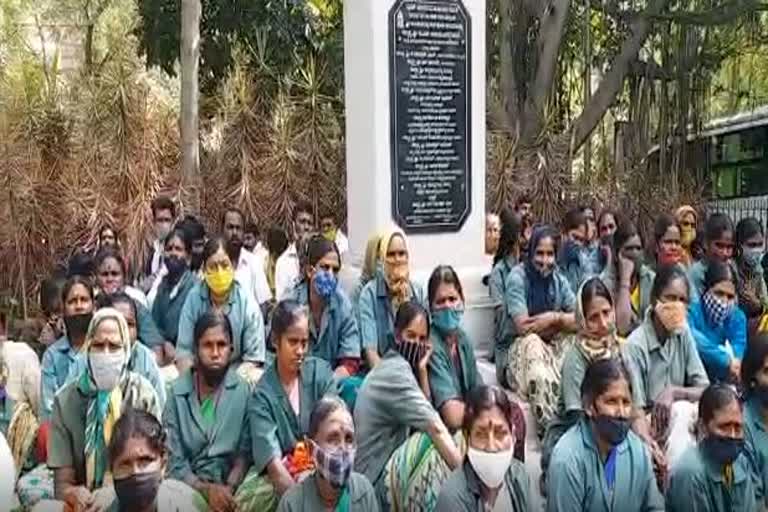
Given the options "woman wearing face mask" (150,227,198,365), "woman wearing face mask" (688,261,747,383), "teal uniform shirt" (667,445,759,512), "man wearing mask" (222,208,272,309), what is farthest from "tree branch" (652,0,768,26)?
"teal uniform shirt" (667,445,759,512)

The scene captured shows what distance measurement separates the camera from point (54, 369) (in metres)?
4.58

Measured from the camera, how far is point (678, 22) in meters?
12.0

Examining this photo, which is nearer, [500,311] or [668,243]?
[500,311]

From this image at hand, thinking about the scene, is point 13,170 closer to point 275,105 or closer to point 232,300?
point 275,105

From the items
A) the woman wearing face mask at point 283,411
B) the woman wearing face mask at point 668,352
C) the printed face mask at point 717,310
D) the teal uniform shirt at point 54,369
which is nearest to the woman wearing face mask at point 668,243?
the printed face mask at point 717,310

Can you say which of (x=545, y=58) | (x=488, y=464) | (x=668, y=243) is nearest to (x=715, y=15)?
(x=545, y=58)

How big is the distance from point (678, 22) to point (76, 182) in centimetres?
695

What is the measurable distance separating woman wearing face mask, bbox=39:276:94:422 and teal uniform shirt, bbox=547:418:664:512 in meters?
2.21

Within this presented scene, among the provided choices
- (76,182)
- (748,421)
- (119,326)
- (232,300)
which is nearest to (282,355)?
(119,326)

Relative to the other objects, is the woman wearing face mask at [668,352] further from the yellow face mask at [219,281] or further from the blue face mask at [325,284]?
the yellow face mask at [219,281]

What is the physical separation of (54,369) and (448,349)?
174cm

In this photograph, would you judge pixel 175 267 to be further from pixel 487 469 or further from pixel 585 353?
pixel 487 469

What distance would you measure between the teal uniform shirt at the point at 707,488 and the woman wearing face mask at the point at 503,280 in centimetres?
226

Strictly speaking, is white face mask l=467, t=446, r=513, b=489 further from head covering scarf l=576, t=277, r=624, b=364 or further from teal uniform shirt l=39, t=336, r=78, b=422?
teal uniform shirt l=39, t=336, r=78, b=422
